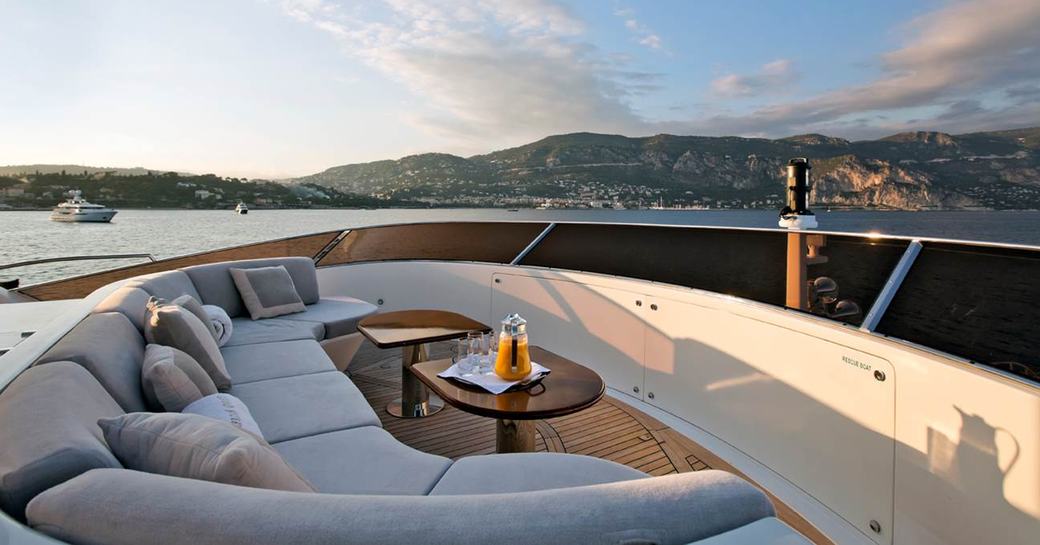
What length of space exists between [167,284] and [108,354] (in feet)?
5.32

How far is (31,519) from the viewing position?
25.0 inches

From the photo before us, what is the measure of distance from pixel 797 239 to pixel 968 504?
1.26m

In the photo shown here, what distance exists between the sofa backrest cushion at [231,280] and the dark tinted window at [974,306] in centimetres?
366

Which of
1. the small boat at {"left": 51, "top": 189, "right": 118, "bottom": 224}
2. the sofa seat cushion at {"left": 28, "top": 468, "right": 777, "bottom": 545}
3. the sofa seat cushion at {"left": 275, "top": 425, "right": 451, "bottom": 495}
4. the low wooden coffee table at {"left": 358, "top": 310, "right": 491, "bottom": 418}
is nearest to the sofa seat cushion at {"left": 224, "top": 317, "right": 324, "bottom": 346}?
the low wooden coffee table at {"left": 358, "top": 310, "right": 491, "bottom": 418}

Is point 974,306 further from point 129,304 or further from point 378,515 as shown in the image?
point 129,304

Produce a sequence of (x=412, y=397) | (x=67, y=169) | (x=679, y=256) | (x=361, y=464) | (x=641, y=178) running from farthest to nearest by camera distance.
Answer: (x=67, y=169), (x=641, y=178), (x=679, y=256), (x=412, y=397), (x=361, y=464)

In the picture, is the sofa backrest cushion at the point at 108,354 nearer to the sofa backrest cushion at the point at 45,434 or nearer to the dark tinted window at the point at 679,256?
the sofa backrest cushion at the point at 45,434

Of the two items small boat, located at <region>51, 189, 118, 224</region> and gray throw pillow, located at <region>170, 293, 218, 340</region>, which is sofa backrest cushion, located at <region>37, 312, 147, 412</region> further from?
small boat, located at <region>51, 189, 118, 224</region>

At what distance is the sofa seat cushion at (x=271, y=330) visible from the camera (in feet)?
9.54

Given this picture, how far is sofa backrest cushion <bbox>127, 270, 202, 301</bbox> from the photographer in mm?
2642

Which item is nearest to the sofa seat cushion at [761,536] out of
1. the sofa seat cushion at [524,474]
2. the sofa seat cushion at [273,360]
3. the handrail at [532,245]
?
the sofa seat cushion at [524,474]

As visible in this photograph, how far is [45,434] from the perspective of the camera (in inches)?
32.2

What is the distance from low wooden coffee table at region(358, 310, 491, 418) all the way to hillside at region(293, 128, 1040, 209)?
Result: 73.1ft

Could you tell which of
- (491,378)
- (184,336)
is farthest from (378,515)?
(184,336)
